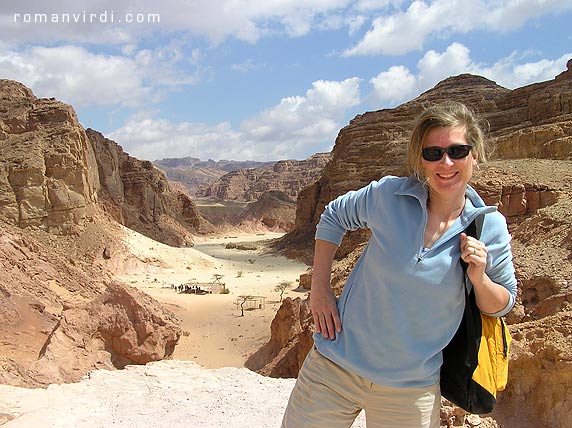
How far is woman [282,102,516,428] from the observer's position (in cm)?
202

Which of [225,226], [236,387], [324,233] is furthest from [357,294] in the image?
[225,226]

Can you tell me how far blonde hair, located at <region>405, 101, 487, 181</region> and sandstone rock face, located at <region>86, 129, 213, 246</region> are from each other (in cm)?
3151

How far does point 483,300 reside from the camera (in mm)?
2004

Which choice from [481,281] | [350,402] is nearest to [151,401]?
[350,402]

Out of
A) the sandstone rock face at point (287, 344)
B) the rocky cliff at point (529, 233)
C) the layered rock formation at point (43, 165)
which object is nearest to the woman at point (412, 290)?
the rocky cliff at point (529, 233)

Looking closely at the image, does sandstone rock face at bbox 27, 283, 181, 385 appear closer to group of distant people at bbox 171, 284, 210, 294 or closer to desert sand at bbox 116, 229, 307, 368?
desert sand at bbox 116, 229, 307, 368

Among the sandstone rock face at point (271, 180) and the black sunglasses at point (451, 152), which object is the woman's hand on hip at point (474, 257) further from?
the sandstone rock face at point (271, 180)

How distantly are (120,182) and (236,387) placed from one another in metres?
34.7

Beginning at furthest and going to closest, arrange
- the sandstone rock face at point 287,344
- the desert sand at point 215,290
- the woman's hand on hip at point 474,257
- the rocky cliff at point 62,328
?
1. the desert sand at point 215,290
2. the sandstone rock face at point 287,344
3. the rocky cliff at point 62,328
4. the woman's hand on hip at point 474,257

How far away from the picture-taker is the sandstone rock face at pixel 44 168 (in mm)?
19656

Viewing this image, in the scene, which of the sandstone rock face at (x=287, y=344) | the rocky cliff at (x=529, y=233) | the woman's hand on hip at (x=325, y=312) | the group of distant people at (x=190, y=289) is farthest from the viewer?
the group of distant people at (x=190, y=289)

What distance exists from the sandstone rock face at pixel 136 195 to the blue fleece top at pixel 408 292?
31.5 meters

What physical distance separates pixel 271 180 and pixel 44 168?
6222cm

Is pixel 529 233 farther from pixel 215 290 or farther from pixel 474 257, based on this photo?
pixel 215 290
